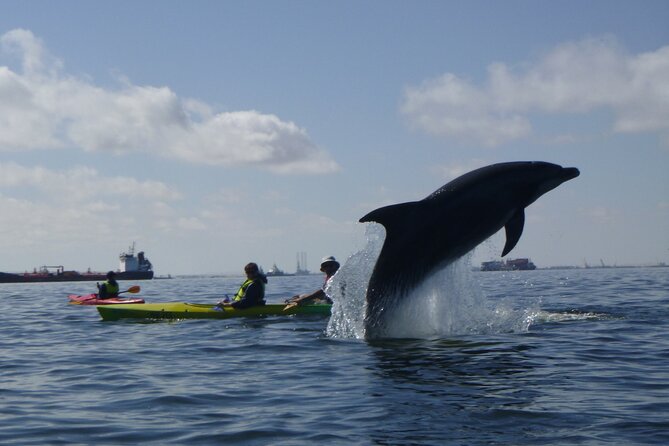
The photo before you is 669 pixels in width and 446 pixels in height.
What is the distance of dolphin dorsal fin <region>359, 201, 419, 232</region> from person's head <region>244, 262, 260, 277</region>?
755 cm

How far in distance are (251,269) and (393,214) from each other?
7.93 metres

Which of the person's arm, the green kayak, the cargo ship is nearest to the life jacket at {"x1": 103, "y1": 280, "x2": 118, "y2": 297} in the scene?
the green kayak

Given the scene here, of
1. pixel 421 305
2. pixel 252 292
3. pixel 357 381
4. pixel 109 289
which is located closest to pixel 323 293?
pixel 252 292

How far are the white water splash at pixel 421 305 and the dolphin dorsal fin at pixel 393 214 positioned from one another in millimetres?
1361

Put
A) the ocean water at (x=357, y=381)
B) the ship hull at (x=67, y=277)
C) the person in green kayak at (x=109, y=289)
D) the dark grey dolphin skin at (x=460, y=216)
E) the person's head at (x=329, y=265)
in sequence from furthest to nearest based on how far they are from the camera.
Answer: the ship hull at (x=67, y=277) → the person in green kayak at (x=109, y=289) → the person's head at (x=329, y=265) → the dark grey dolphin skin at (x=460, y=216) → the ocean water at (x=357, y=381)

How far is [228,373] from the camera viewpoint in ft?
37.0

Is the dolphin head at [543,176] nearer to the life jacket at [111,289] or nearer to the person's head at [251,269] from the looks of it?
the person's head at [251,269]

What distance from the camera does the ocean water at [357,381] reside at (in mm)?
7613

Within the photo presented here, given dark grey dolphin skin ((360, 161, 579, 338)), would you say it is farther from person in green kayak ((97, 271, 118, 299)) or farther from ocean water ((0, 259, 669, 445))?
person in green kayak ((97, 271, 118, 299))

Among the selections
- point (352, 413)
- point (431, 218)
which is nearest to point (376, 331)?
point (431, 218)

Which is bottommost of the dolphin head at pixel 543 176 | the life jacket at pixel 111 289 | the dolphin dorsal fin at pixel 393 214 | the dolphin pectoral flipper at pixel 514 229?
the life jacket at pixel 111 289

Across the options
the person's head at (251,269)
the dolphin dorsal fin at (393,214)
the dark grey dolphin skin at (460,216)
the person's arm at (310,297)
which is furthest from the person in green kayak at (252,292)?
the dolphin dorsal fin at (393,214)

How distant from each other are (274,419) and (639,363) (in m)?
5.92

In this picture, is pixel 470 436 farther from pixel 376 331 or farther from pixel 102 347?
pixel 102 347
